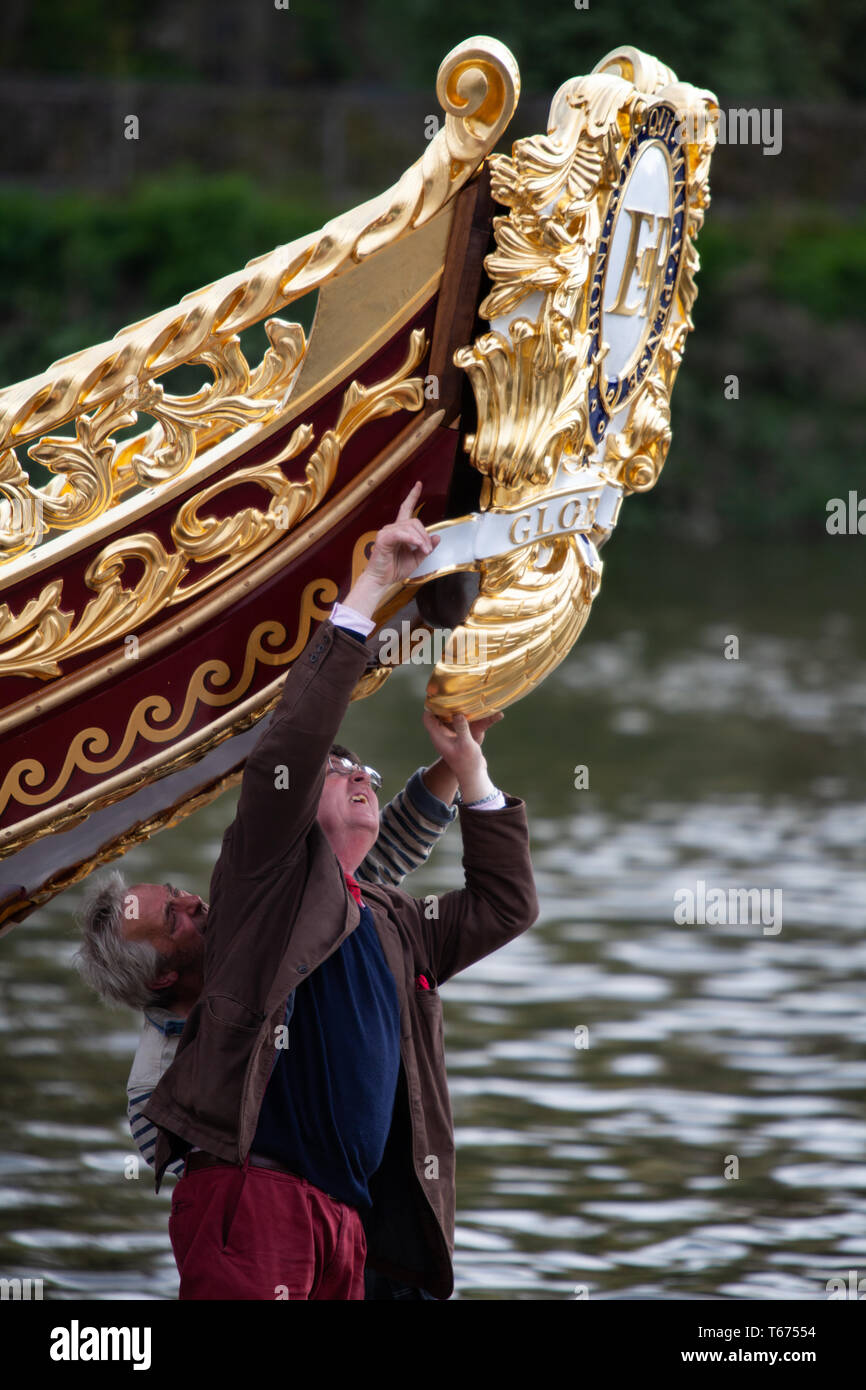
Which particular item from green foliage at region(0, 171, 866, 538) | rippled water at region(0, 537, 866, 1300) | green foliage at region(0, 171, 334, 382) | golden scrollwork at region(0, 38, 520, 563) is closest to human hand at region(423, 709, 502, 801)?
golden scrollwork at region(0, 38, 520, 563)

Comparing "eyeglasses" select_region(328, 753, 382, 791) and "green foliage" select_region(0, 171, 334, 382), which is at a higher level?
"green foliage" select_region(0, 171, 334, 382)

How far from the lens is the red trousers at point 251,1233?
95.1 inches

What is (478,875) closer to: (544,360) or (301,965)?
(301,965)

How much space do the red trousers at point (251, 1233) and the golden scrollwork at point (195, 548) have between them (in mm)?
764

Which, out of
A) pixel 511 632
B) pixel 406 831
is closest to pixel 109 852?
pixel 406 831

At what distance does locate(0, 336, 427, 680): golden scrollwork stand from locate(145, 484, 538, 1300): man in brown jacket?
26cm

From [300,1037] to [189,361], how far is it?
3.13ft

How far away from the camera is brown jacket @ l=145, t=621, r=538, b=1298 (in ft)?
7.71

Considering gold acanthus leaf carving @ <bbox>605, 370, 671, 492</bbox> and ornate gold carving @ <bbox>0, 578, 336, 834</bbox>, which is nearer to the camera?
ornate gold carving @ <bbox>0, 578, 336, 834</bbox>

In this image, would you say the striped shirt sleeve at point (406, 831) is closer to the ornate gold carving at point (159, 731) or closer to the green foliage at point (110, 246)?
the ornate gold carving at point (159, 731)

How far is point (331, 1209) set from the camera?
Answer: 2480 millimetres
